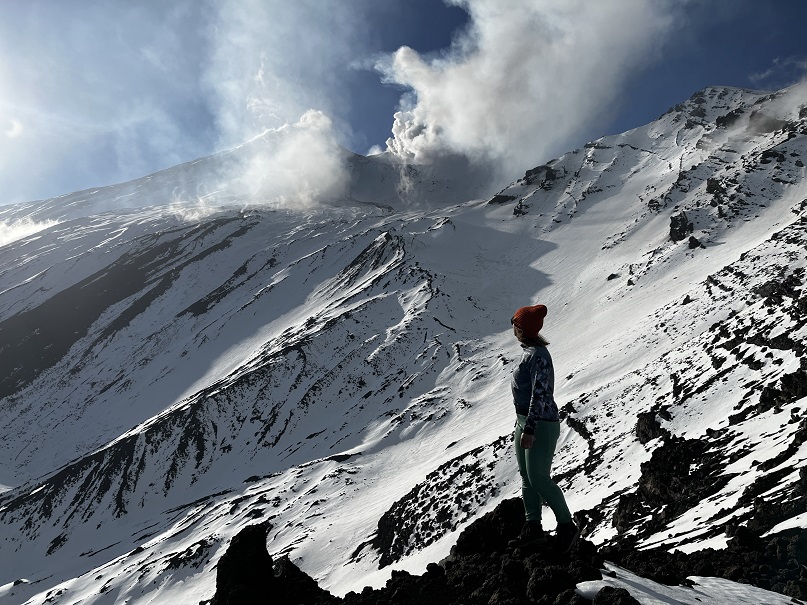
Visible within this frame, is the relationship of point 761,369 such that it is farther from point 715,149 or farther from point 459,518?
point 715,149

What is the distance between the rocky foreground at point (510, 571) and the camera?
5660 millimetres

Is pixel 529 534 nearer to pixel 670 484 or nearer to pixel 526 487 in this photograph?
pixel 526 487

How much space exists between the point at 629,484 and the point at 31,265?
22094 cm

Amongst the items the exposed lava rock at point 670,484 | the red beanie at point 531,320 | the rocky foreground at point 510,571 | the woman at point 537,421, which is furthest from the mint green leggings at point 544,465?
the exposed lava rock at point 670,484

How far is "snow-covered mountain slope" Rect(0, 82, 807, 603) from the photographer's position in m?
25.3

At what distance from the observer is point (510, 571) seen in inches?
243

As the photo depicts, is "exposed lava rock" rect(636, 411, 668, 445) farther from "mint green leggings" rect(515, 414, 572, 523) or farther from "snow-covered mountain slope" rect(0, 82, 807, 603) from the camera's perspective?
"mint green leggings" rect(515, 414, 572, 523)

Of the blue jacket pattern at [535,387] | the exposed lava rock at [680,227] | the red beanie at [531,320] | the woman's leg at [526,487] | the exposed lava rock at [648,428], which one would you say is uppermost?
the exposed lava rock at [680,227]

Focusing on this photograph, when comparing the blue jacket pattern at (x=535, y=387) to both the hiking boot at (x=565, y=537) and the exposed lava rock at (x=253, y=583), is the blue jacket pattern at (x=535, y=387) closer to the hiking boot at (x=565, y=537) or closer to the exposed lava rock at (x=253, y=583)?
the hiking boot at (x=565, y=537)

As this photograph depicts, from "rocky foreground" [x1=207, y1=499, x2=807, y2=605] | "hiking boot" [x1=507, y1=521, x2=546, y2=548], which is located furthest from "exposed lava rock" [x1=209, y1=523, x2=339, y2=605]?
"hiking boot" [x1=507, y1=521, x2=546, y2=548]

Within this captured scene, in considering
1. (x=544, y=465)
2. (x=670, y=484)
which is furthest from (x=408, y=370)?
(x=544, y=465)

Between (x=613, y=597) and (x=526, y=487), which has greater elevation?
(x=526, y=487)

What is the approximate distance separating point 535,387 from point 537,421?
0.40m

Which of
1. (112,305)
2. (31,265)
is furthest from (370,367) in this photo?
(31,265)
